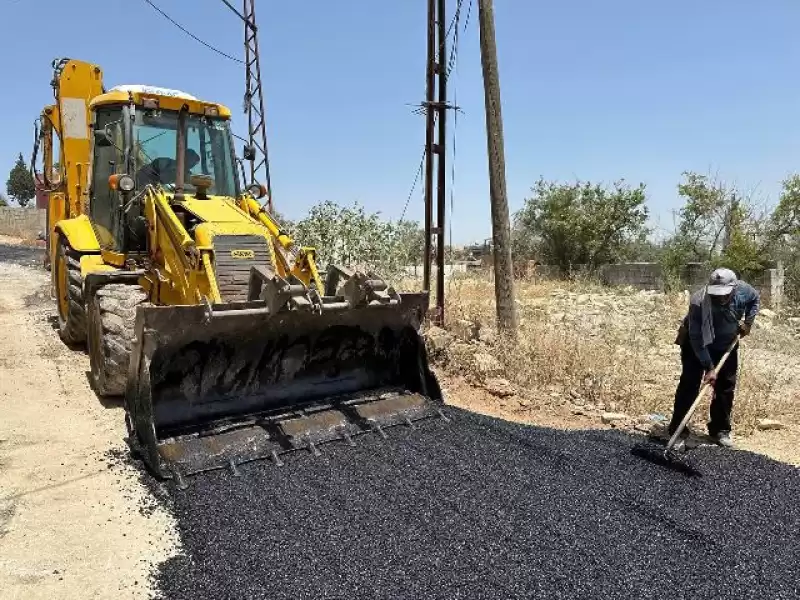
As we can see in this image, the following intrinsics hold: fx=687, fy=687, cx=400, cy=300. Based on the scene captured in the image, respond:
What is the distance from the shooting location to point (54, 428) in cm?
538

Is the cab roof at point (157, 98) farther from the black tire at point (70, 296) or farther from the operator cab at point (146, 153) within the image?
the black tire at point (70, 296)

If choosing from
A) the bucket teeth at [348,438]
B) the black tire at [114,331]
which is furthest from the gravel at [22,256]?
the bucket teeth at [348,438]

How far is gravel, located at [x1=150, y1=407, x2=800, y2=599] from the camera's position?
333cm

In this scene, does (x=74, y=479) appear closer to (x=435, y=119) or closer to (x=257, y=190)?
(x=257, y=190)

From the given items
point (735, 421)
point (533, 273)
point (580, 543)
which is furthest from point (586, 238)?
point (580, 543)

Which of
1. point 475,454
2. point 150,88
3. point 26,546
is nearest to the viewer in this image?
point 26,546

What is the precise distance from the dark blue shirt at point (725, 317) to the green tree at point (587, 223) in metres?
14.8

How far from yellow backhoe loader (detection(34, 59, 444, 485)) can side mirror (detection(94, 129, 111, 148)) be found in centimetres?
2

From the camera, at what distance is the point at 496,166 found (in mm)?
8164

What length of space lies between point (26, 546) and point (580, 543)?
9.64ft

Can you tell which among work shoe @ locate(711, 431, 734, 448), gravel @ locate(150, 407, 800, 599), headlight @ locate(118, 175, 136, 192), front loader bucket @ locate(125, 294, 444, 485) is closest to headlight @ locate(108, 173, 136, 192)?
headlight @ locate(118, 175, 136, 192)

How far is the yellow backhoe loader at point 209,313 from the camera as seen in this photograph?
15.4 feet

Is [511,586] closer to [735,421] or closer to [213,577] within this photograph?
[213,577]

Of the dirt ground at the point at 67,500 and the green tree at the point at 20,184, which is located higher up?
the green tree at the point at 20,184
